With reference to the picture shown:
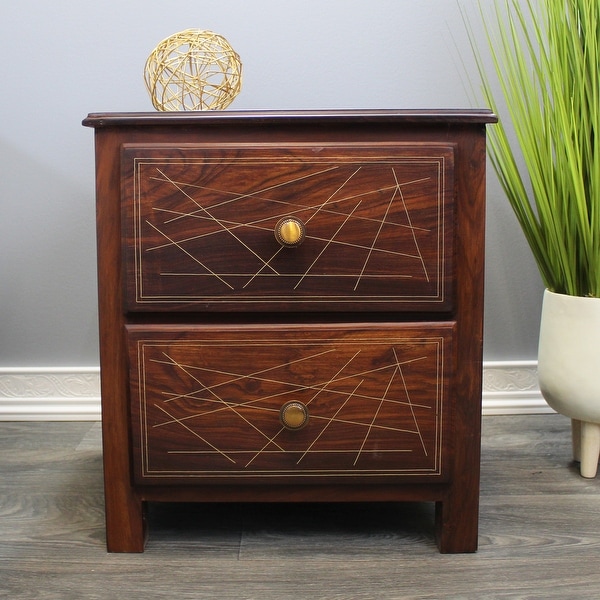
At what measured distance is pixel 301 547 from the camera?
101 cm

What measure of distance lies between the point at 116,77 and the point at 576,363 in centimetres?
101

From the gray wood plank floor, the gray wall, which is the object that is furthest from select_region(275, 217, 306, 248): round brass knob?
the gray wall

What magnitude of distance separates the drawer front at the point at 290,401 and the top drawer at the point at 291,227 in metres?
0.04

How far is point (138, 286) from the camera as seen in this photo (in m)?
0.94

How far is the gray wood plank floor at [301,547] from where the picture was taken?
2.97ft

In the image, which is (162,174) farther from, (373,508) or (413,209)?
(373,508)

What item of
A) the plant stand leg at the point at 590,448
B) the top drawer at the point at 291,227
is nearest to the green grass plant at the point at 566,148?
the plant stand leg at the point at 590,448

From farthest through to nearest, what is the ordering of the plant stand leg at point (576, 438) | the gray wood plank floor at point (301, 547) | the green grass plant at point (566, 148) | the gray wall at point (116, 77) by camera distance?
1. the gray wall at point (116, 77)
2. the plant stand leg at point (576, 438)
3. the green grass plant at point (566, 148)
4. the gray wood plank floor at point (301, 547)

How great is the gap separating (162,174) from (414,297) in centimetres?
35

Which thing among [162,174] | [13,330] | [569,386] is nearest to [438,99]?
[569,386]

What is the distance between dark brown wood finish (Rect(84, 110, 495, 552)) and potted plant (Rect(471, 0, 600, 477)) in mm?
302

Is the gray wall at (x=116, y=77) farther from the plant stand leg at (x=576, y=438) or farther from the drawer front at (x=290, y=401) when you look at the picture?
the drawer front at (x=290, y=401)

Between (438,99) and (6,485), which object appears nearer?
(6,485)

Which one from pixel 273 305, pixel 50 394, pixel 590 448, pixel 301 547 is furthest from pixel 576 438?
pixel 50 394
